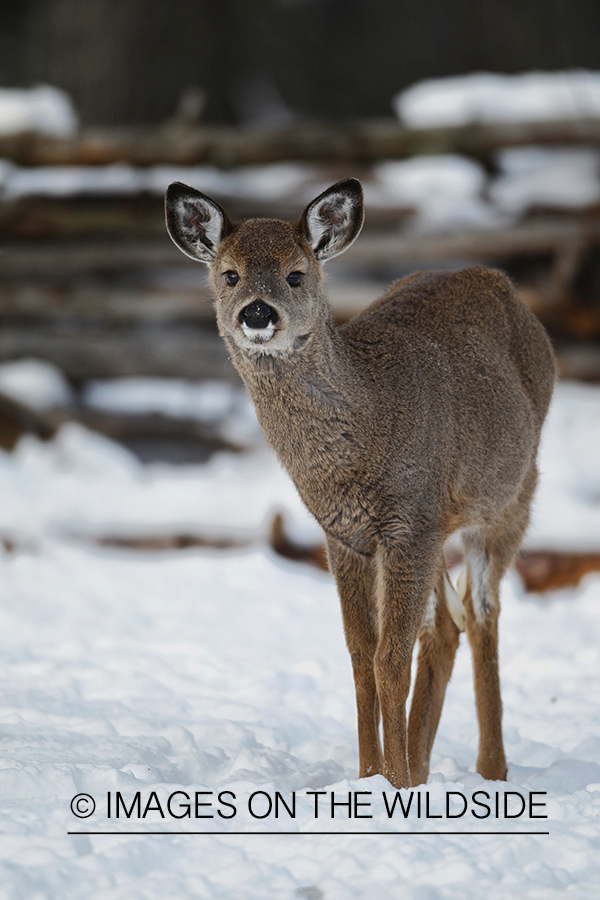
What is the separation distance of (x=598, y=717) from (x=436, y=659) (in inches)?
39.6

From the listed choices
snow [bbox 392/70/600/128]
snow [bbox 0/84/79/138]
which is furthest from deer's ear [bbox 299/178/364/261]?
snow [bbox 0/84/79/138]

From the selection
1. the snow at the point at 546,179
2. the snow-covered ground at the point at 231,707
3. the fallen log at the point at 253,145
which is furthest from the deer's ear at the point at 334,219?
the snow at the point at 546,179

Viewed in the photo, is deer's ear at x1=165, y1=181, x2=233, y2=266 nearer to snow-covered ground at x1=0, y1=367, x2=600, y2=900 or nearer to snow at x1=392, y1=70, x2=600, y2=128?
snow-covered ground at x1=0, y1=367, x2=600, y2=900

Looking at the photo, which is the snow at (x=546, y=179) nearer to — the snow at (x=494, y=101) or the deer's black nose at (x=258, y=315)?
the snow at (x=494, y=101)

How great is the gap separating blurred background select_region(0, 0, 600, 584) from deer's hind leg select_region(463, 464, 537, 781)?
14.0ft

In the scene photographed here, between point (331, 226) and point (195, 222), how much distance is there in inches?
22.4

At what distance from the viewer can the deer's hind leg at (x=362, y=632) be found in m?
4.25

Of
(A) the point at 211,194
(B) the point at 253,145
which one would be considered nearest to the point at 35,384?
(A) the point at 211,194

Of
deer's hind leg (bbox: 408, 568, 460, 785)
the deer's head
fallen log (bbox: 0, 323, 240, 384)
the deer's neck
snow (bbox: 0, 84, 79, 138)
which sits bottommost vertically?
deer's hind leg (bbox: 408, 568, 460, 785)

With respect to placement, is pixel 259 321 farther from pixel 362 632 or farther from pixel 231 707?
pixel 231 707

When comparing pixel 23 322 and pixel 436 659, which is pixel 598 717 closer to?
pixel 436 659

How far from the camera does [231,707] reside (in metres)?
5.23

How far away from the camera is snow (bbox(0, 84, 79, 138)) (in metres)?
9.45

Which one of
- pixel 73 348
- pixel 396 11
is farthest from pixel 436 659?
pixel 396 11
